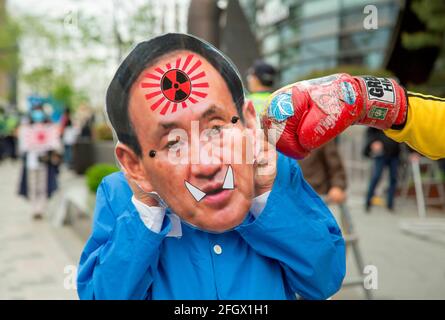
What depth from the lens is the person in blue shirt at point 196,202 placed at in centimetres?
107

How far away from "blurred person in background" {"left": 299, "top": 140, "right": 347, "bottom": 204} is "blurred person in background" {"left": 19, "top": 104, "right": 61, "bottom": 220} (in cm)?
463

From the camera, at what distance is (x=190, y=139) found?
107 cm

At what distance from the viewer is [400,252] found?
217 inches

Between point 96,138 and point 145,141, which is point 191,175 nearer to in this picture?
point 145,141

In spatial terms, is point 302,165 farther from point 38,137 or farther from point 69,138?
point 69,138

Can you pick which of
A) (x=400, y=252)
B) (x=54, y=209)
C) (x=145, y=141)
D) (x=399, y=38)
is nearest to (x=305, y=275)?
(x=145, y=141)

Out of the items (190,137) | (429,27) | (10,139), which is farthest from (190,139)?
(10,139)

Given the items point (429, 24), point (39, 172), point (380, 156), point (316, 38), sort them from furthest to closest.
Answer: point (316, 38), point (429, 24), point (380, 156), point (39, 172)

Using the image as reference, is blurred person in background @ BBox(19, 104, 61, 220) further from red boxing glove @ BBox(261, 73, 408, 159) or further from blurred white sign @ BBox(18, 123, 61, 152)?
red boxing glove @ BBox(261, 73, 408, 159)

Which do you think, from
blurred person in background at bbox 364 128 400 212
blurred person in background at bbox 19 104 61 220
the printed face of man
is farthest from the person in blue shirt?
blurred person in background at bbox 364 128 400 212

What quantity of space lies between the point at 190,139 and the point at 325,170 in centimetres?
281

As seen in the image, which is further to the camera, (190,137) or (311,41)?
(311,41)

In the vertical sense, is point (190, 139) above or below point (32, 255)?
above

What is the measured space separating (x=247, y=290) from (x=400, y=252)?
4684 millimetres
